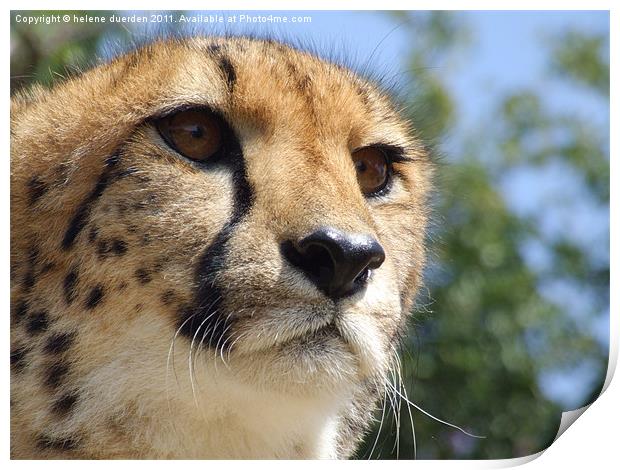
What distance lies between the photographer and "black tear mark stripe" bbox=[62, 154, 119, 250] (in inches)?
63.4

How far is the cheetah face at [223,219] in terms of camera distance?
146 cm

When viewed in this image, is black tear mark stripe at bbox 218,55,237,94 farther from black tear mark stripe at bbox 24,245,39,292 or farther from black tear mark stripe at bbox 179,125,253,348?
black tear mark stripe at bbox 24,245,39,292

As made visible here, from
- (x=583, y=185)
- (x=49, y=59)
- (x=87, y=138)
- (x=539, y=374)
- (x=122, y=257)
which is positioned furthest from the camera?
(x=539, y=374)

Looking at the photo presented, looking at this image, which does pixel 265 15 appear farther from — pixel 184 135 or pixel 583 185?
pixel 583 185

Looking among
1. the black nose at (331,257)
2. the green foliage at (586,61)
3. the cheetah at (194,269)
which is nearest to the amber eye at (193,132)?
the cheetah at (194,269)

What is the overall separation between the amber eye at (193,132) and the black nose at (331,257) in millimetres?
280

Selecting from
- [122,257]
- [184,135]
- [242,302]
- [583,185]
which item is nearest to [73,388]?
[122,257]

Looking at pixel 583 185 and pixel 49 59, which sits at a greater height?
pixel 49 59

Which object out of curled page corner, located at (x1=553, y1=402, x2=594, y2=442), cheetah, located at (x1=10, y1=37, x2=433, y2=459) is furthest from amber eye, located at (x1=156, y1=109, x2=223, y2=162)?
curled page corner, located at (x1=553, y1=402, x2=594, y2=442)

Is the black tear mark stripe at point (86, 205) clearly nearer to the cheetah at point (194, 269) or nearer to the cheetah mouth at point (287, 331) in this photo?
the cheetah at point (194, 269)

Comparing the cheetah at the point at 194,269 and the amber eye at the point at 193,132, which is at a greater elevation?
the amber eye at the point at 193,132

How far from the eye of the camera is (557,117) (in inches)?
90.8

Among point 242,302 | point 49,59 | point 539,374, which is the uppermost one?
point 49,59

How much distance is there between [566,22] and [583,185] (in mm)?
421
